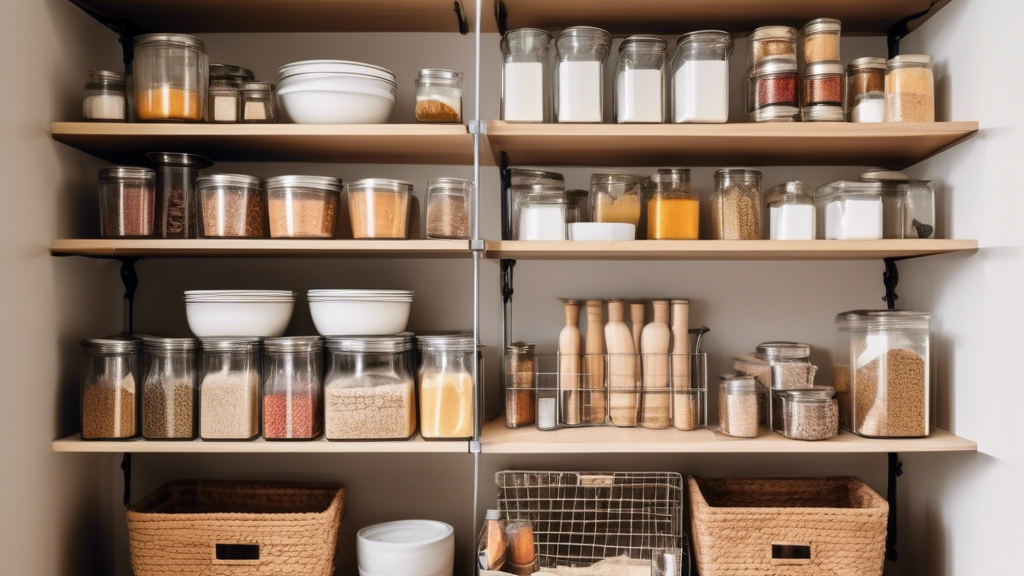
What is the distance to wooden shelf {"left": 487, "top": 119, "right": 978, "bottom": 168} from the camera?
4.96 ft

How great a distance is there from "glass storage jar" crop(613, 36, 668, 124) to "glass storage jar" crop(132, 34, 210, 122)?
101 centimetres

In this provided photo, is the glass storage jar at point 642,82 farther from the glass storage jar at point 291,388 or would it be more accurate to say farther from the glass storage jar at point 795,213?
the glass storage jar at point 291,388

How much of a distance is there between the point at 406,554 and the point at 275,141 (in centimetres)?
102

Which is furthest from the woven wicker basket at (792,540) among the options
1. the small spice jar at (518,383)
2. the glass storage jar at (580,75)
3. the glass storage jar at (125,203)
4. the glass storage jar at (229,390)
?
the glass storage jar at (125,203)

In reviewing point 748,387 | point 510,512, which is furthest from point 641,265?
point 510,512

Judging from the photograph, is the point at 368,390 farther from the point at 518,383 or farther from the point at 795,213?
the point at 795,213

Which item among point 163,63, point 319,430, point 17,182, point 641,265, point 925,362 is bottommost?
point 319,430

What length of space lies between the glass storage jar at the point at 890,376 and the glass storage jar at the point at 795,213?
26 centimetres

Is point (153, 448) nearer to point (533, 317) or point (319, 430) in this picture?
point (319, 430)

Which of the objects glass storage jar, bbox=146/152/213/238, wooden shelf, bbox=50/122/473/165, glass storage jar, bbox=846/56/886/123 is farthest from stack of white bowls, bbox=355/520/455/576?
glass storage jar, bbox=846/56/886/123

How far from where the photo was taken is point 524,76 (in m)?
1.56

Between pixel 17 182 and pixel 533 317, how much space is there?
1256mm

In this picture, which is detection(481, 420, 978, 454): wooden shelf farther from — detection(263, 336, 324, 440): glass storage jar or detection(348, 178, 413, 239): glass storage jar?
detection(348, 178, 413, 239): glass storage jar

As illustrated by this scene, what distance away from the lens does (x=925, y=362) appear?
61.4 inches
